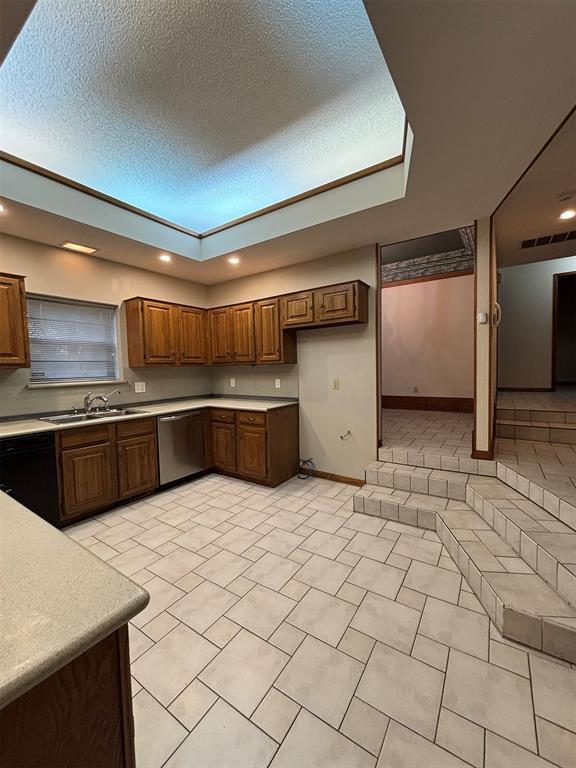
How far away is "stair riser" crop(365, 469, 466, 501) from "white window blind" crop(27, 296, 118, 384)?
3239mm

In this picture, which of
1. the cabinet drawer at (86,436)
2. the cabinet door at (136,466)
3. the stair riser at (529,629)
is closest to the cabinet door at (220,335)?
the cabinet door at (136,466)

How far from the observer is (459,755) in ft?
3.86

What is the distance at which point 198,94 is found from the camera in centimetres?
207

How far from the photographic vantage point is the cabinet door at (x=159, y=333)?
3.84 meters

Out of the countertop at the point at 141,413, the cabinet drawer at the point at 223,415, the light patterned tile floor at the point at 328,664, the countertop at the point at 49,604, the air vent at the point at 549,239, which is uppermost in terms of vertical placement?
the air vent at the point at 549,239

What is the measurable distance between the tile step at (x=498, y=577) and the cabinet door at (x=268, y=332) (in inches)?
81.9

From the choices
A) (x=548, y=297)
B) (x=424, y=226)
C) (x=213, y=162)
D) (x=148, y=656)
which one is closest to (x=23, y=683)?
(x=148, y=656)

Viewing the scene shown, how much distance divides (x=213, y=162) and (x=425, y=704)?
376 cm

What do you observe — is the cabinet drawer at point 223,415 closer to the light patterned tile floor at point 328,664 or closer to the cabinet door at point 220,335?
the cabinet door at point 220,335

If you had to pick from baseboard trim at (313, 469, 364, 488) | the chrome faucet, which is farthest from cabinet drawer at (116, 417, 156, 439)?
baseboard trim at (313, 469, 364, 488)

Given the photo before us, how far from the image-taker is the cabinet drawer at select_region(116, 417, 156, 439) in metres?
3.23

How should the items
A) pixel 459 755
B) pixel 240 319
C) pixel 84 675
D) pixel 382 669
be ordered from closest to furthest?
pixel 84 675, pixel 459 755, pixel 382 669, pixel 240 319

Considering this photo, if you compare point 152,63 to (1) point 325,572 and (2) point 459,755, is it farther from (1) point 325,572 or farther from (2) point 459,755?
(2) point 459,755

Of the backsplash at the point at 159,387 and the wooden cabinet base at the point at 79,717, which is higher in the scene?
the backsplash at the point at 159,387
